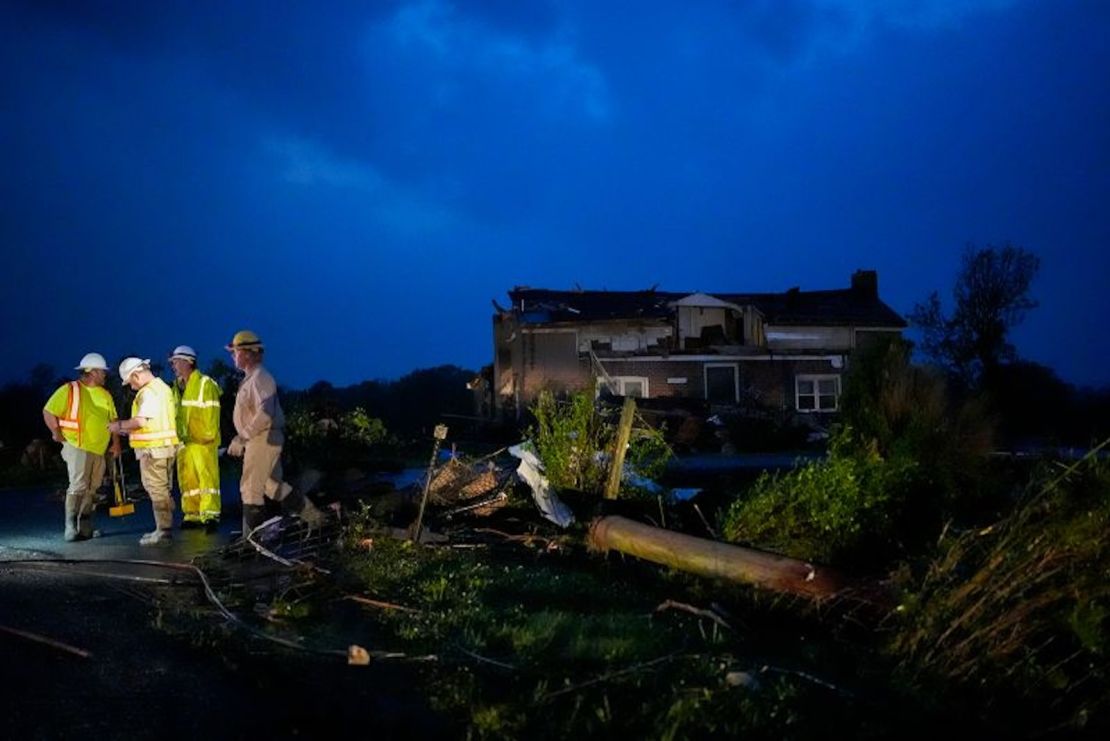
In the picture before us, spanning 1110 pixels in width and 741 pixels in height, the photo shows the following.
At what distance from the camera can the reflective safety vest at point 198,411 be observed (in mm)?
9430

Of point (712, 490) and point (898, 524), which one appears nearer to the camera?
point (898, 524)

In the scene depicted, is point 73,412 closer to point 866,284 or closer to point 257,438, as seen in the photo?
point 257,438

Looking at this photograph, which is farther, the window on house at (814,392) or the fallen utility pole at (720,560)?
the window on house at (814,392)

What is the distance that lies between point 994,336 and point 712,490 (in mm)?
30976

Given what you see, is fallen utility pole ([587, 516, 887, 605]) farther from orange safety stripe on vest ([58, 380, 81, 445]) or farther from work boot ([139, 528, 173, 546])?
orange safety stripe on vest ([58, 380, 81, 445])

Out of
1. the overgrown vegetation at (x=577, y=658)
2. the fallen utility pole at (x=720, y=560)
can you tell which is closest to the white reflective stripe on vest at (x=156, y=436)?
the overgrown vegetation at (x=577, y=658)

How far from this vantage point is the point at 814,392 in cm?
3616

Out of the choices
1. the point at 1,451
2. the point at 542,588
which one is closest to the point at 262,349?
the point at 542,588

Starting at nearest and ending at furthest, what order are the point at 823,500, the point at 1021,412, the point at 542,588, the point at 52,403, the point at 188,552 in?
the point at 542,588 → the point at 823,500 → the point at 188,552 → the point at 52,403 → the point at 1021,412

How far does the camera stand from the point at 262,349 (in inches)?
351

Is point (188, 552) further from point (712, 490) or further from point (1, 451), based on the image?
point (1, 451)

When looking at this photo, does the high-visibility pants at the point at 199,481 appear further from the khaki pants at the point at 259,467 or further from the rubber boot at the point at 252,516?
the rubber boot at the point at 252,516

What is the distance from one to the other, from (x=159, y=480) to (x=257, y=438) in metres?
1.44

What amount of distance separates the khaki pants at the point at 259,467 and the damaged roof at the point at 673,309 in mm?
27143
